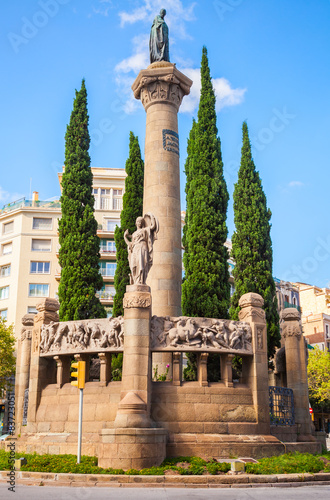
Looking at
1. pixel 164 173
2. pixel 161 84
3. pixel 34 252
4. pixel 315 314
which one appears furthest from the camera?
pixel 315 314

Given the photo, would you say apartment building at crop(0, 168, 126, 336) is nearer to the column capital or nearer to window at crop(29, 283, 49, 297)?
window at crop(29, 283, 49, 297)

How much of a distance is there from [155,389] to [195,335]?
84.6 inches

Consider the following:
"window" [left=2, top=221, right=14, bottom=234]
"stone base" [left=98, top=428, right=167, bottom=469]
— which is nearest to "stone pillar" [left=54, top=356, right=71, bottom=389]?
"stone base" [left=98, top=428, right=167, bottom=469]

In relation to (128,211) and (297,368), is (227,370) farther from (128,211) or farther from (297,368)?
(128,211)

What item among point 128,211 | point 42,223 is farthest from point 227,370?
point 42,223

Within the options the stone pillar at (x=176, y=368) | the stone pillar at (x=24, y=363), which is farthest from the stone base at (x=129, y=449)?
the stone pillar at (x=24, y=363)

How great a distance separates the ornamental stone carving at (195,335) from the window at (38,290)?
1653 inches

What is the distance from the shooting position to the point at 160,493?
41.5ft

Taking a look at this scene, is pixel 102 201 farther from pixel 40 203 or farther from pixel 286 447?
pixel 286 447

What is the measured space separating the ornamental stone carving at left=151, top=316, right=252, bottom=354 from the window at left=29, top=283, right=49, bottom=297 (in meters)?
→ 42.0

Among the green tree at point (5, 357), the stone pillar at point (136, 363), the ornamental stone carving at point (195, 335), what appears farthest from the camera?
the green tree at point (5, 357)

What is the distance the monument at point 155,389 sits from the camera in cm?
1711

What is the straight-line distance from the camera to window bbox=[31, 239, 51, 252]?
61281 millimetres

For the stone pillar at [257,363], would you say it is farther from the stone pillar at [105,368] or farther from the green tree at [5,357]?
the green tree at [5,357]
